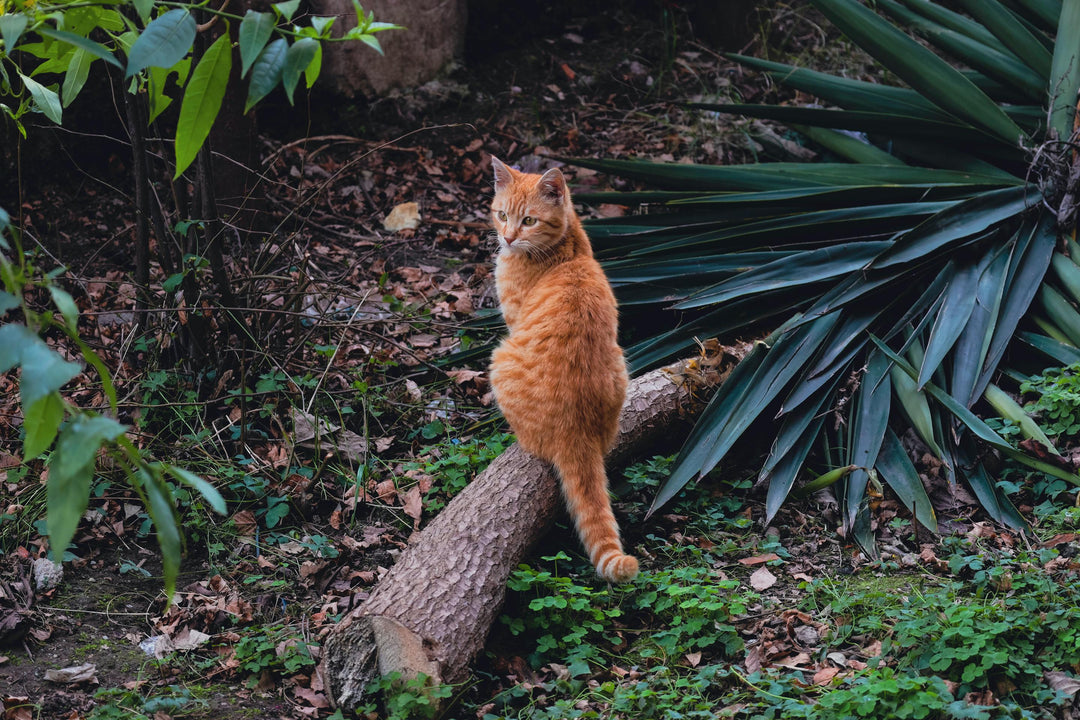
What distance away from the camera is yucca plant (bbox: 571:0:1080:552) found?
376 cm

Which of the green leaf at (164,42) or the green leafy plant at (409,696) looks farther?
the green leafy plant at (409,696)

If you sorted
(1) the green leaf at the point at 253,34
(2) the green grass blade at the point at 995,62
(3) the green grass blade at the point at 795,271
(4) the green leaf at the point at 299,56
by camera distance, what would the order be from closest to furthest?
(1) the green leaf at the point at 253,34, (4) the green leaf at the point at 299,56, (3) the green grass blade at the point at 795,271, (2) the green grass blade at the point at 995,62

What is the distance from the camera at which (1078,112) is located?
4.45m

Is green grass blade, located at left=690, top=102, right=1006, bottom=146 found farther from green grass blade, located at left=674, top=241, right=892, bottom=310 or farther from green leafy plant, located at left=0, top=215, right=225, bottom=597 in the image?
green leafy plant, located at left=0, top=215, right=225, bottom=597

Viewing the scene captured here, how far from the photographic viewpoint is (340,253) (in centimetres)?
566

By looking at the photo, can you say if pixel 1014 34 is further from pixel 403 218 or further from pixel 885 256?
pixel 403 218

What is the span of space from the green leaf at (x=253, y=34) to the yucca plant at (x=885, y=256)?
2.60 m

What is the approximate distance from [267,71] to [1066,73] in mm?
4470

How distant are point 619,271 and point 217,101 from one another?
3.15 m

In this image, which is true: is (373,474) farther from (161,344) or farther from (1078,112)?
(1078,112)

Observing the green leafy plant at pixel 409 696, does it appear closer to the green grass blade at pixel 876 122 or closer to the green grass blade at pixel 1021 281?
the green grass blade at pixel 1021 281

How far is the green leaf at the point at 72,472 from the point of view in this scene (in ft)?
4.07

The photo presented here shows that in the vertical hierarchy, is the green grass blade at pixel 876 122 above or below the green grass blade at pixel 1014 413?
above

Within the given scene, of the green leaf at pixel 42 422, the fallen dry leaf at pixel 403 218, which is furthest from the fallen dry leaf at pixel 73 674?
the fallen dry leaf at pixel 403 218
